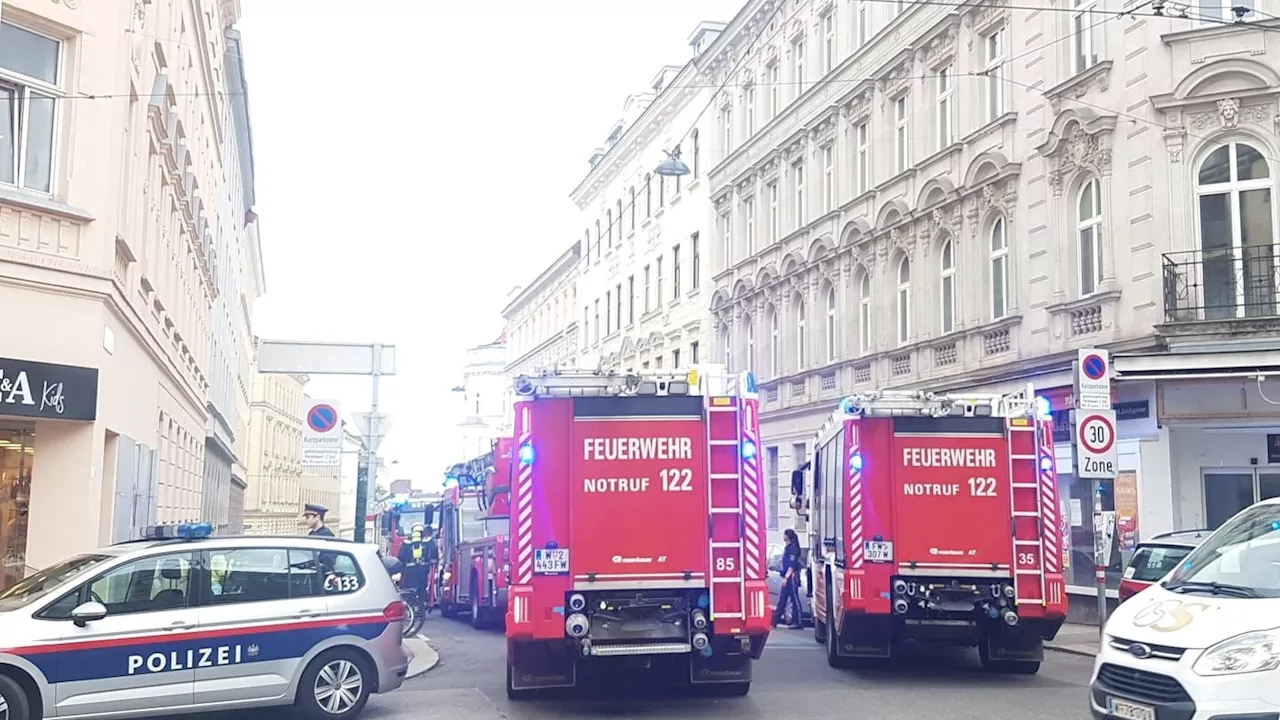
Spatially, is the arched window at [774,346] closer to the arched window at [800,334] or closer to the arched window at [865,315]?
the arched window at [800,334]

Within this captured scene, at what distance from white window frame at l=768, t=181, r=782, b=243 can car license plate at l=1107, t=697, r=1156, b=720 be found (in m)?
25.4

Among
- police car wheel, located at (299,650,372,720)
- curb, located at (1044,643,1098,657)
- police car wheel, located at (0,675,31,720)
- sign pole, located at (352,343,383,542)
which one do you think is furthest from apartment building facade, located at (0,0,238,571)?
curb, located at (1044,643,1098,657)

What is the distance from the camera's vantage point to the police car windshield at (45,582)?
31.8 feet

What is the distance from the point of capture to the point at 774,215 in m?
33.4

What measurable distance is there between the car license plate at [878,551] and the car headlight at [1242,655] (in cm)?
609

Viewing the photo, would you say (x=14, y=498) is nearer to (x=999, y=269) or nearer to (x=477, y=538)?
(x=477, y=538)

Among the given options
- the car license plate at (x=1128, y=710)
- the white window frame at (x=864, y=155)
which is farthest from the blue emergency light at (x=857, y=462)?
the white window frame at (x=864, y=155)

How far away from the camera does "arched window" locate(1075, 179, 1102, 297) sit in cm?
1972

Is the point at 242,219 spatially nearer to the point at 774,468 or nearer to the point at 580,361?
the point at 580,361

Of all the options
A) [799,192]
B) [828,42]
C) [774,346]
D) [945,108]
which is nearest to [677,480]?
[945,108]

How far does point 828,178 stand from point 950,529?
58.4ft

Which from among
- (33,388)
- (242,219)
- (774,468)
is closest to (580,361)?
(242,219)

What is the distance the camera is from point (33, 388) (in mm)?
12805

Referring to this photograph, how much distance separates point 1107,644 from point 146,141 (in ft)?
45.6
